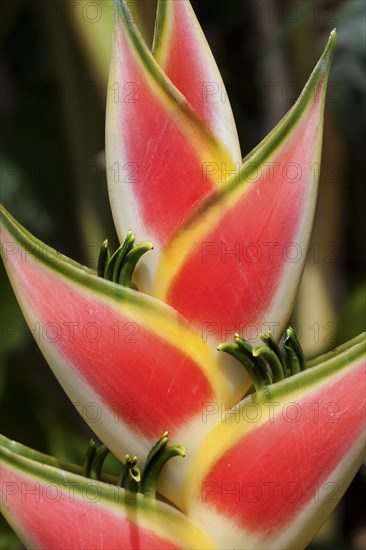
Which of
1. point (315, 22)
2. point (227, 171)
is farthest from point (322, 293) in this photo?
point (227, 171)

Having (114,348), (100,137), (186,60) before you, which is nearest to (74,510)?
(114,348)

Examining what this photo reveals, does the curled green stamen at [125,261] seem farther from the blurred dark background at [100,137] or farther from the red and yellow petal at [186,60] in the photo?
the blurred dark background at [100,137]

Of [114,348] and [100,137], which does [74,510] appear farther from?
[100,137]

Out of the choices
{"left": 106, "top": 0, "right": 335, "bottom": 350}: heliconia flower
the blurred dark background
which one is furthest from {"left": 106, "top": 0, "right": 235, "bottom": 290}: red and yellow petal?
the blurred dark background

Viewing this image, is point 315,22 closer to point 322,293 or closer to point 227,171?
point 322,293

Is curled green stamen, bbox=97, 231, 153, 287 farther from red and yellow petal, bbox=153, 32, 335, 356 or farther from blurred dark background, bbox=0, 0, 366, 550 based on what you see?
blurred dark background, bbox=0, 0, 366, 550

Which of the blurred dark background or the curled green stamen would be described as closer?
the curled green stamen

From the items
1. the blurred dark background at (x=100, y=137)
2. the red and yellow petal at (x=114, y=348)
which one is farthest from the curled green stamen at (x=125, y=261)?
the blurred dark background at (x=100, y=137)
